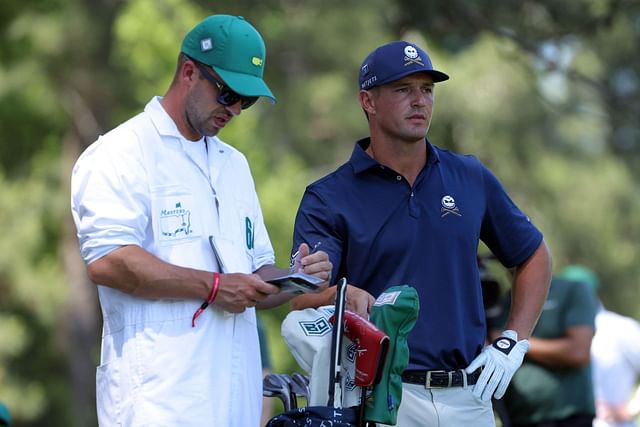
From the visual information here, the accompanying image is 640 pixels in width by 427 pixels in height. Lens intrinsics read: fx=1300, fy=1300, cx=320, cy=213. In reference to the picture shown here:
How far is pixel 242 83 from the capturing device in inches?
189

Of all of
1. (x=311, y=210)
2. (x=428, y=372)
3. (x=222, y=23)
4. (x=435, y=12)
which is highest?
(x=435, y=12)

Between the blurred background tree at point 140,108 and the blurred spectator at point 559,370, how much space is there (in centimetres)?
572

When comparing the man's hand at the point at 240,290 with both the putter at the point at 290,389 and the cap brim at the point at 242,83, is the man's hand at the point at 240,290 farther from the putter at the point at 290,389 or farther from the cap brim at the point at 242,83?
the putter at the point at 290,389

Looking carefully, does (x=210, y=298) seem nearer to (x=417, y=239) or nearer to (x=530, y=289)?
(x=417, y=239)

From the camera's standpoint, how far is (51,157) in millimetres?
20406

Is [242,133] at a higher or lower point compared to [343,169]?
higher

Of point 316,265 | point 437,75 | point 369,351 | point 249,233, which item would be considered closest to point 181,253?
point 249,233

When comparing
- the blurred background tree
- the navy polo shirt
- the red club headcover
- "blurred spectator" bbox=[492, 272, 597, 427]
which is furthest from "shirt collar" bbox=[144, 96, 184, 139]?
the blurred background tree

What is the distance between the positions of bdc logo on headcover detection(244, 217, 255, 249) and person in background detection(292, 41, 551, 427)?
0.98 ft

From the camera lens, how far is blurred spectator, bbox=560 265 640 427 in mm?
8898

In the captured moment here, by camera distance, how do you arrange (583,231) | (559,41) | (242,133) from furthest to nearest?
(583,231) < (242,133) < (559,41)

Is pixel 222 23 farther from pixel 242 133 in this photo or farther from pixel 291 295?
pixel 242 133

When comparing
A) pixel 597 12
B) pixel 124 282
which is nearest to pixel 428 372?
pixel 124 282

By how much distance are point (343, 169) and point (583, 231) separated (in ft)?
70.6
